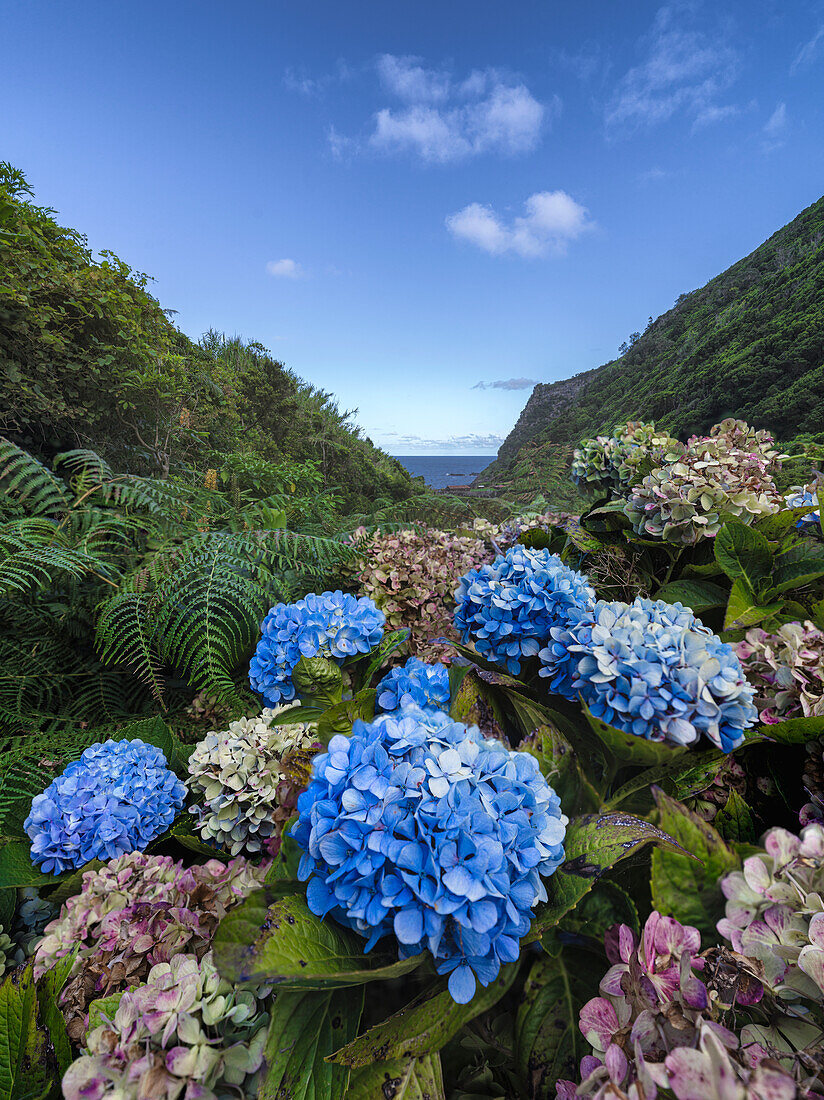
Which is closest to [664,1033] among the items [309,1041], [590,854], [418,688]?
[590,854]

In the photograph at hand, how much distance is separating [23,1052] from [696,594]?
1.64 meters

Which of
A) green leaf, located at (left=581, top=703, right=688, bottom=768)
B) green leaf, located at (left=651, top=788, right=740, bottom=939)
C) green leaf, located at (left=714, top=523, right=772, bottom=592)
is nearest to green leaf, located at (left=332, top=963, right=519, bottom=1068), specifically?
green leaf, located at (left=651, top=788, right=740, bottom=939)

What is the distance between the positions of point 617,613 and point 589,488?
1.35 meters

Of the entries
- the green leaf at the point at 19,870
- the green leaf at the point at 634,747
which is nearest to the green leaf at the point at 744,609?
the green leaf at the point at 634,747

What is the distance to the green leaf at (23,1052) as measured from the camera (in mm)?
647

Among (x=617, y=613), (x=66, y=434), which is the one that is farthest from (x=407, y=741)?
(x=66, y=434)

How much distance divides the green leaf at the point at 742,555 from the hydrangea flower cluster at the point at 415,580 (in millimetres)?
973

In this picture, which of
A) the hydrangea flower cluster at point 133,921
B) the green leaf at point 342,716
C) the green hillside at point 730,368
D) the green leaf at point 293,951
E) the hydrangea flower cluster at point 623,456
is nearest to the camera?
the green leaf at point 293,951

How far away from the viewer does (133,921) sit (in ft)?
2.66

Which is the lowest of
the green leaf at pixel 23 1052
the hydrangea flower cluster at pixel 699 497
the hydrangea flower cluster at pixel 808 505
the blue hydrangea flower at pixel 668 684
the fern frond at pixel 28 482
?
the green leaf at pixel 23 1052

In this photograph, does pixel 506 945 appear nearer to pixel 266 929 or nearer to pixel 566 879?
pixel 566 879

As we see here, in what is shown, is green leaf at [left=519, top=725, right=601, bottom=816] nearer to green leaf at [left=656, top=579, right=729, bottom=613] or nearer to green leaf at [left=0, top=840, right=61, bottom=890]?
green leaf at [left=656, top=579, right=729, bottom=613]

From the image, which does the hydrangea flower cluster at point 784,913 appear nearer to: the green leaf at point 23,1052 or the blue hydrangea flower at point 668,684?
the blue hydrangea flower at point 668,684

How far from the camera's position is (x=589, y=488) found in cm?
204
